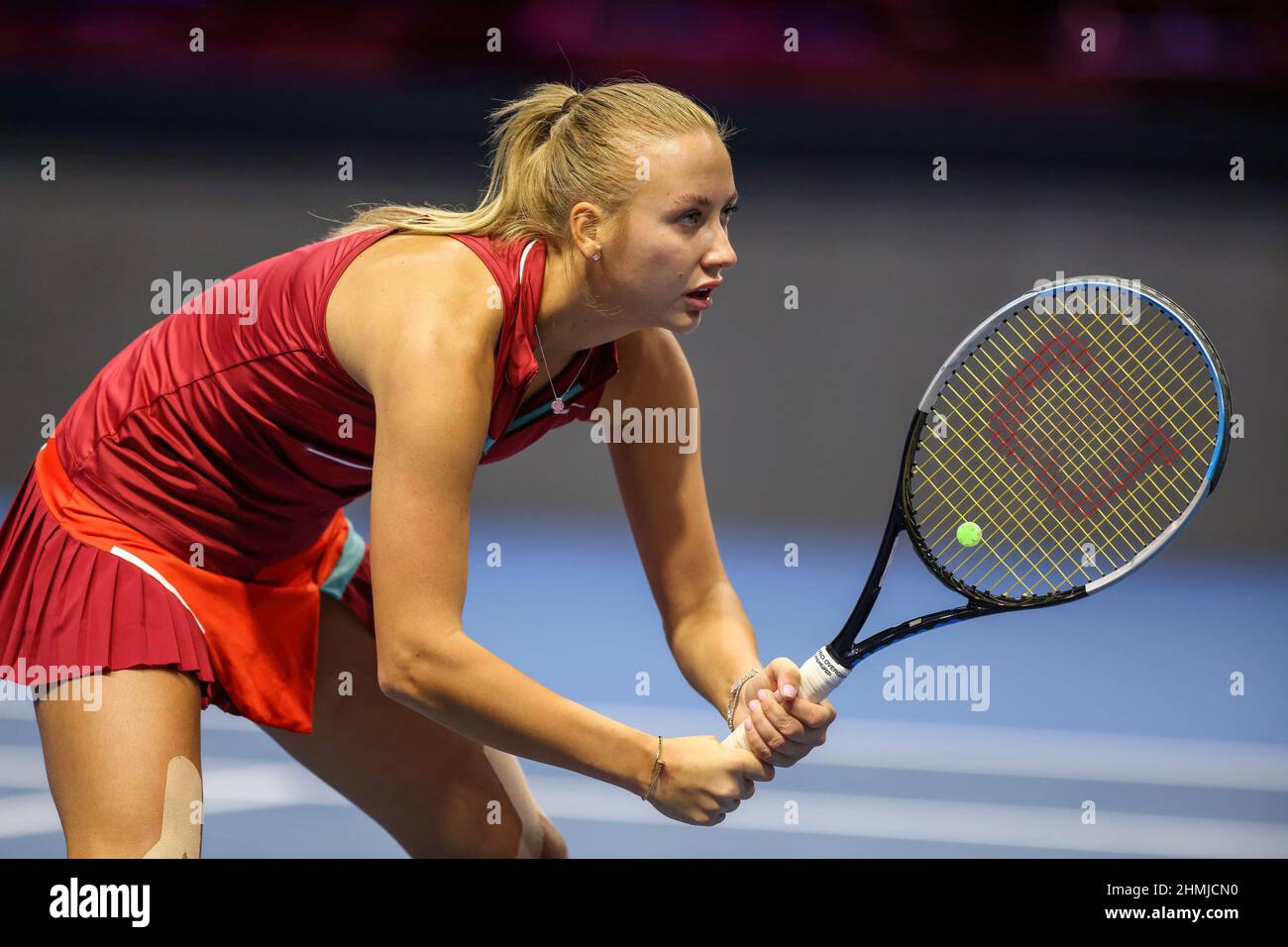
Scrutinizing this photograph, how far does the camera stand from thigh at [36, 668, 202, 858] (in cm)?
205

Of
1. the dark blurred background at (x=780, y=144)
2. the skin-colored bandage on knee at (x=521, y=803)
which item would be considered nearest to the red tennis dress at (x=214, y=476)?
the skin-colored bandage on knee at (x=521, y=803)

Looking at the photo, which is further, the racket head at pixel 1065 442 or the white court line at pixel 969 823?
the white court line at pixel 969 823

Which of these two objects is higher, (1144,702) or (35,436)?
(35,436)

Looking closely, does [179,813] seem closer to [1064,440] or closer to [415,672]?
[415,672]

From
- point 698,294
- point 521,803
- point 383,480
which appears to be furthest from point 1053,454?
point 383,480

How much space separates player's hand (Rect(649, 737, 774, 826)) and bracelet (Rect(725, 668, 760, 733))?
0.64 ft

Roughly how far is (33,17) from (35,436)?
2.74m

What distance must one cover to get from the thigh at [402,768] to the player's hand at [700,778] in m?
0.45

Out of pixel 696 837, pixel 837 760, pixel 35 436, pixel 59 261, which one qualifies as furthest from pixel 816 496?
pixel 59 261

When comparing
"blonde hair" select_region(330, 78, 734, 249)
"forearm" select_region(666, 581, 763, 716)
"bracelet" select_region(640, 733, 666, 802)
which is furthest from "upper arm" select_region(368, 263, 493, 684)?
"forearm" select_region(666, 581, 763, 716)

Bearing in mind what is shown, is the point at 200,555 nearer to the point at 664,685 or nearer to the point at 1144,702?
the point at 664,685

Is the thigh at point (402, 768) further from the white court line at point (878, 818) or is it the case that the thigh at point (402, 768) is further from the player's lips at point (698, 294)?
the white court line at point (878, 818)

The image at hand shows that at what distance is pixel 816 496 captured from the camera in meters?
6.40

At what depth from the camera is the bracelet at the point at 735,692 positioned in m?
2.40
